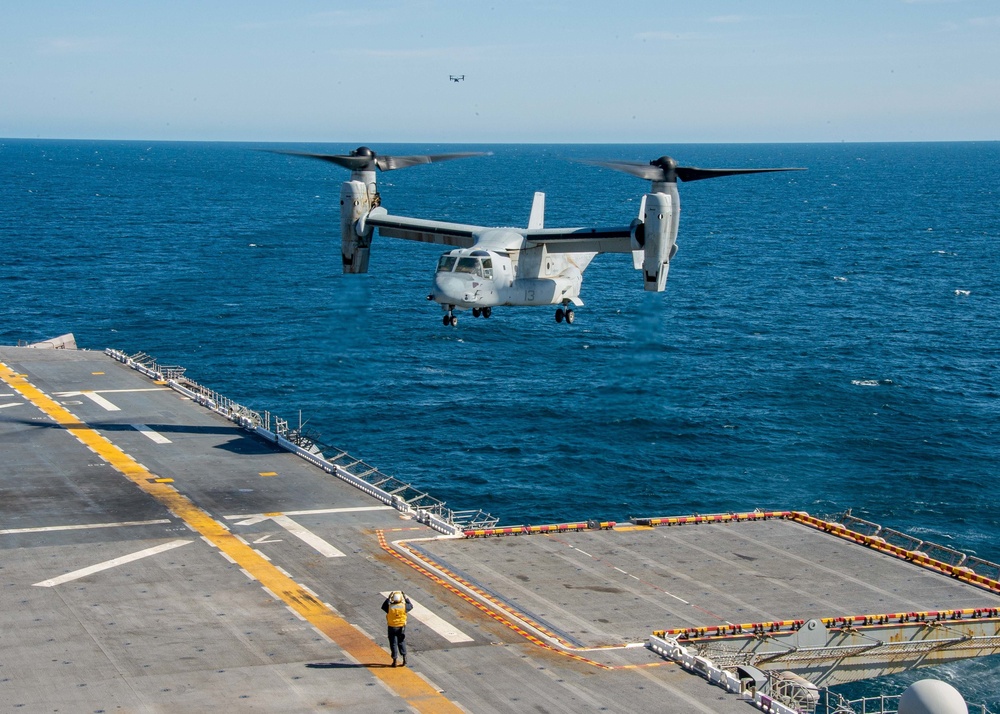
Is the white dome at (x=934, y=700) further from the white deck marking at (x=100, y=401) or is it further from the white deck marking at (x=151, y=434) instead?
the white deck marking at (x=100, y=401)

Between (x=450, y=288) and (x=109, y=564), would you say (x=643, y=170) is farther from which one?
(x=109, y=564)

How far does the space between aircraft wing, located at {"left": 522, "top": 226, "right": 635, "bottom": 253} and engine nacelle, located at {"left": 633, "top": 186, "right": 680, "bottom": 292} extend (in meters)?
2.93

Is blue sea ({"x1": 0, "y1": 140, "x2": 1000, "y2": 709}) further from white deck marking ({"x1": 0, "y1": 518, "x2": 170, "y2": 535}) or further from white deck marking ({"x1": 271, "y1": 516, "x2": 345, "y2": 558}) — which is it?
white deck marking ({"x1": 0, "y1": 518, "x2": 170, "y2": 535})

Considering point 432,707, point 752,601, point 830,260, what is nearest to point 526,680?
point 432,707

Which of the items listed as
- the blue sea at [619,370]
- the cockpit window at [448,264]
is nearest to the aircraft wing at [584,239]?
the cockpit window at [448,264]

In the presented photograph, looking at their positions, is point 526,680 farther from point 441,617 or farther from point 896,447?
point 896,447

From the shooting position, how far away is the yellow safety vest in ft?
113

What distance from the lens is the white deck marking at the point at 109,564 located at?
1719 inches

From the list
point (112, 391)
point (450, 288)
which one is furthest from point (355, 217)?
point (112, 391)

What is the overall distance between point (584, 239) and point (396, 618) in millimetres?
28998

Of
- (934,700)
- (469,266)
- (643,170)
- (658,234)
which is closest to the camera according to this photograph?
(934,700)

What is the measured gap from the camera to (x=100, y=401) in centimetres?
7412

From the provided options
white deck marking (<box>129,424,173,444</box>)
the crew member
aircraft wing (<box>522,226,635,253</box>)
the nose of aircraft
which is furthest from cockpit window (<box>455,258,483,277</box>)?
the crew member

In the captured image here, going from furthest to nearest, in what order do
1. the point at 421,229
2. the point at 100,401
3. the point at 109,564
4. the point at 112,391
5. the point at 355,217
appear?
the point at 112,391 → the point at 100,401 → the point at 421,229 → the point at 355,217 → the point at 109,564
